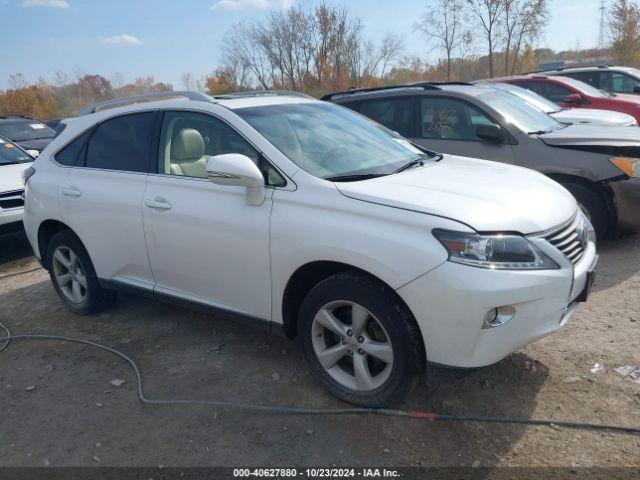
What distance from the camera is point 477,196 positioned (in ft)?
9.94

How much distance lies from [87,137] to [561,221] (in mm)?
3643

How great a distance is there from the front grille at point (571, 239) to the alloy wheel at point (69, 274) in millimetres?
3647

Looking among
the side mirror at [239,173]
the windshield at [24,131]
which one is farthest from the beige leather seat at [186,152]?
the windshield at [24,131]

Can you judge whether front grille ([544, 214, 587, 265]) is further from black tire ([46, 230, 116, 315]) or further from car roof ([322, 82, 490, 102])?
black tire ([46, 230, 116, 315])

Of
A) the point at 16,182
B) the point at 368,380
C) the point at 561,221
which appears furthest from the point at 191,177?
the point at 16,182

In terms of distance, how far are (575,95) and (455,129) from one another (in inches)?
206

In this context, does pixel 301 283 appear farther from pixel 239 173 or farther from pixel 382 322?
pixel 239 173

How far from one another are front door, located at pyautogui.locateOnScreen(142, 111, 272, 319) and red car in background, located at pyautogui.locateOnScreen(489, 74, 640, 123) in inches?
335

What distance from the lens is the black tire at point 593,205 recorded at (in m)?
5.37

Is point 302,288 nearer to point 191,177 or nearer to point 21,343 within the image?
point 191,177

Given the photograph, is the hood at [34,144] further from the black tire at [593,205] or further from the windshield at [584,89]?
the black tire at [593,205]

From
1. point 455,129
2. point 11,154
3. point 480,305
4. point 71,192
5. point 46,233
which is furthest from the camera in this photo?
point 11,154

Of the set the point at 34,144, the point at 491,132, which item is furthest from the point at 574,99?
the point at 34,144

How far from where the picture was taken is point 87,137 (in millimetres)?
4621
